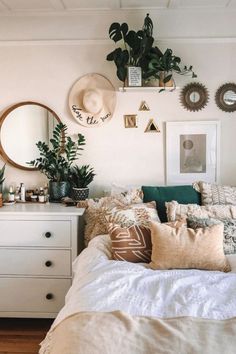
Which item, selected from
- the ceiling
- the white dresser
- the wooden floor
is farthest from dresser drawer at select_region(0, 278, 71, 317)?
the ceiling

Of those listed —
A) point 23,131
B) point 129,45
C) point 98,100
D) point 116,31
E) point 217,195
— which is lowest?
point 217,195

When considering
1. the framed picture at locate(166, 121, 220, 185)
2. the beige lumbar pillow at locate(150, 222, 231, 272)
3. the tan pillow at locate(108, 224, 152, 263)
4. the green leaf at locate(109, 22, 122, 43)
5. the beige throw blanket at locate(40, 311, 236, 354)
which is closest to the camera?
the beige throw blanket at locate(40, 311, 236, 354)

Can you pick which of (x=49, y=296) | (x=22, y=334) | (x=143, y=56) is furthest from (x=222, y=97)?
(x=22, y=334)

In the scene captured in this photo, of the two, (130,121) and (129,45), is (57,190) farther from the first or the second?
(129,45)

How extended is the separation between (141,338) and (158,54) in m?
2.12

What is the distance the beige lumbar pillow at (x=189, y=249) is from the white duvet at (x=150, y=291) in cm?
10

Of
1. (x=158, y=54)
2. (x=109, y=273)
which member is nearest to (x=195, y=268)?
(x=109, y=273)

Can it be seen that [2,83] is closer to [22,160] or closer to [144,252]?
[22,160]

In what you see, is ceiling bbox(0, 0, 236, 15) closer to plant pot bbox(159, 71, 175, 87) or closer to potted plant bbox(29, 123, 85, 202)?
plant pot bbox(159, 71, 175, 87)

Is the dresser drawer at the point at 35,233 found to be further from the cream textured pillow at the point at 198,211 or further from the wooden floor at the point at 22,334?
the cream textured pillow at the point at 198,211

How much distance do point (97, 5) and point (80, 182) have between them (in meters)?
1.42

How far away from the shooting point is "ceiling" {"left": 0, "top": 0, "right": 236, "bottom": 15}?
266cm

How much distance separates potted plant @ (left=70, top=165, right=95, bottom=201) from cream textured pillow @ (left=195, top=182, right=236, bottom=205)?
2.98 feet

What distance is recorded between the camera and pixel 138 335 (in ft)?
4.10
